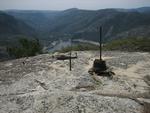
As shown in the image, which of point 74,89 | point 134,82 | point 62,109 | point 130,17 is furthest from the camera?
point 130,17

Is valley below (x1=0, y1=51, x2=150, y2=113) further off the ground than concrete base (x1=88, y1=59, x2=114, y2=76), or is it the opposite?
concrete base (x1=88, y1=59, x2=114, y2=76)

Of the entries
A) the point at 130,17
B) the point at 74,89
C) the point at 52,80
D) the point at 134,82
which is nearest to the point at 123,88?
the point at 134,82

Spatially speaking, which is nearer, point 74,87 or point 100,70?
point 74,87

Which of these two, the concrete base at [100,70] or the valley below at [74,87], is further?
the concrete base at [100,70]

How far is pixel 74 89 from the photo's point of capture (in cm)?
1917

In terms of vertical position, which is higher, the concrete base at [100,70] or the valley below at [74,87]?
the concrete base at [100,70]

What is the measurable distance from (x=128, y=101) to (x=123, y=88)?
9.25 ft

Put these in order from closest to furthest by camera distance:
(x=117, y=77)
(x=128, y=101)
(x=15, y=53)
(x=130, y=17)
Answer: (x=128, y=101), (x=117, y=77), (x=15, y=53), (x=130, y=17)

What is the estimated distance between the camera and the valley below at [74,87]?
15.8 meters

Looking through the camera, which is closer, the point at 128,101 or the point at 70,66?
the point at 128,101

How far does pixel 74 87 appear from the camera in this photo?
19.5 m

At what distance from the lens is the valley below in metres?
15.8

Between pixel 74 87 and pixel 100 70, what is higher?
pixel 100 70

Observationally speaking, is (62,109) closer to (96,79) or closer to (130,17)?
(96,79)
